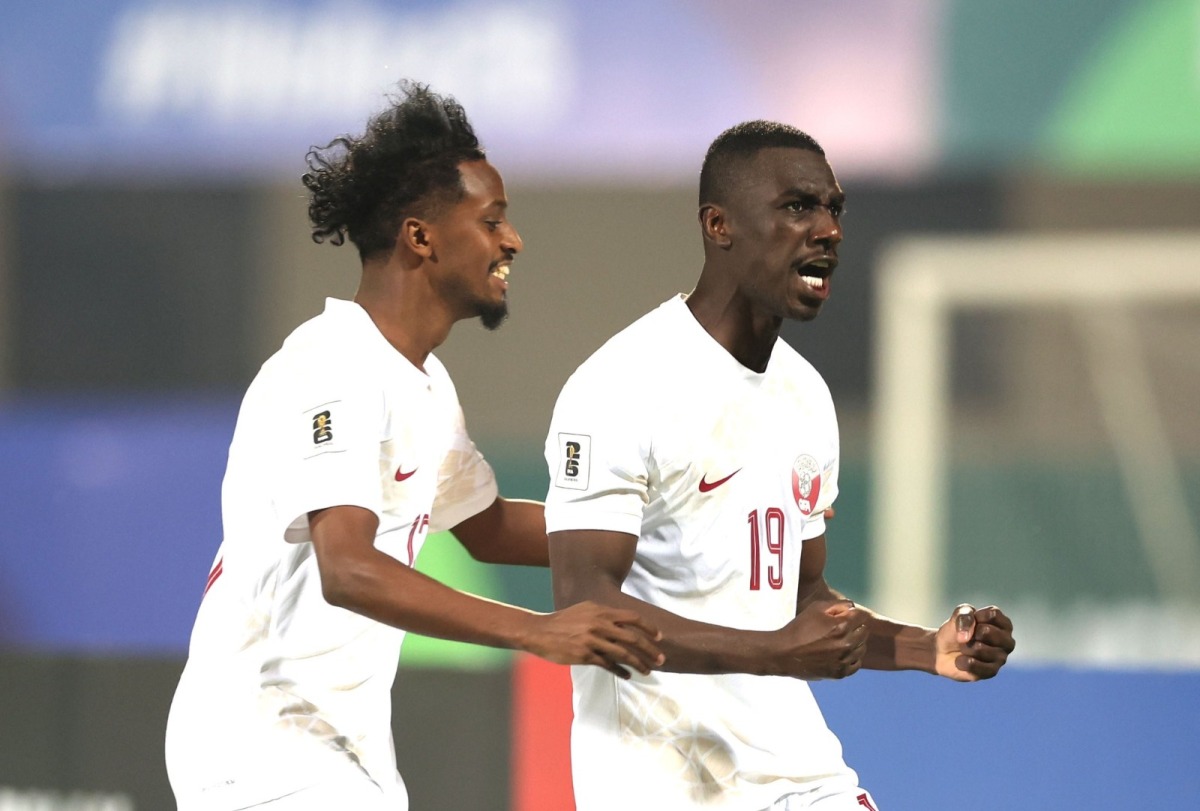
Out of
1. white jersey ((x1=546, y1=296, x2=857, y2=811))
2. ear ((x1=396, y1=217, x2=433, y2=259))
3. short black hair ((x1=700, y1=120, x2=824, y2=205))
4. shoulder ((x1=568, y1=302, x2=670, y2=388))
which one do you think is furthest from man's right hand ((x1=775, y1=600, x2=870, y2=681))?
ear ((x1=396, y1=217, x2=433, y2=259))

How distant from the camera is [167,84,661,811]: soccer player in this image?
2955 millimetres

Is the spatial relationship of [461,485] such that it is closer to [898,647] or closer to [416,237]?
[416,237]

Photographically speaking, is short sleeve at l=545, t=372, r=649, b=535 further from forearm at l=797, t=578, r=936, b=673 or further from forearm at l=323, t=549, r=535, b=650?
forearm at l=797, t=578, r=936, b=673

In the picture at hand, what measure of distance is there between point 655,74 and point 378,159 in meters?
6.87

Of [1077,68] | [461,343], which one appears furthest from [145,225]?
[1077,68]

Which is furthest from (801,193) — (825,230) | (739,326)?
(739,326)

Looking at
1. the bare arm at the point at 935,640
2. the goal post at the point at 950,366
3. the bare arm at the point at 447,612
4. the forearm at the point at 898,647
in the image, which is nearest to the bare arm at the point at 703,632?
the bare arm at the point at 447,612

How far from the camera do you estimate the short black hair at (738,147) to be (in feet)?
11.0

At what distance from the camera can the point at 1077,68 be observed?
9.96m

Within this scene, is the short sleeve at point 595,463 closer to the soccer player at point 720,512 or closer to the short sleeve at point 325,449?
the soccer player at point 720,512

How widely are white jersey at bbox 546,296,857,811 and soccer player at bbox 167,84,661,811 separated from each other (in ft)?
0.97

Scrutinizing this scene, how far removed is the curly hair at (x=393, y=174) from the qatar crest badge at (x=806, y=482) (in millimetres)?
836

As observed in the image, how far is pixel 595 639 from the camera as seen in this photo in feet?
9.04

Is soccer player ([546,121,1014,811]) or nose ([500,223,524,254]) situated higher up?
nose ([500,223,524,254])
